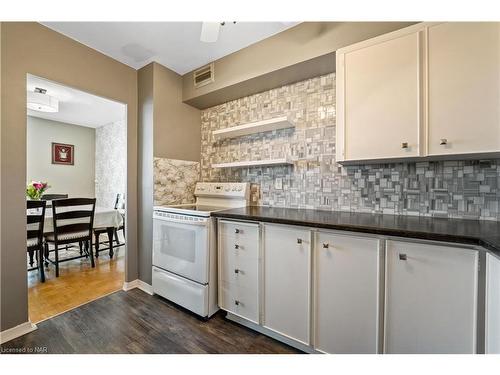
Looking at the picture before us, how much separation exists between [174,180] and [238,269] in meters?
1.29

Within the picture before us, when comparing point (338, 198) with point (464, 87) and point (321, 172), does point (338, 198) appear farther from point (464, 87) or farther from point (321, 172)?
point (464, 87)

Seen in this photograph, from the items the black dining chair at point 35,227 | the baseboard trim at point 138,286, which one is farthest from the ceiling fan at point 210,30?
the black dining chair at point 35,227

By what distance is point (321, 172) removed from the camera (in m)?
1.90

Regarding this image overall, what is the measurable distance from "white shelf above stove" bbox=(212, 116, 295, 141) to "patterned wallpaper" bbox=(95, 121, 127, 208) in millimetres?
3283

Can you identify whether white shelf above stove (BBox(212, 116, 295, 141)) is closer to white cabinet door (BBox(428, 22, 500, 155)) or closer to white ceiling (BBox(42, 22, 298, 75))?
white ceiling (BBox(42, 22, 298, 75))

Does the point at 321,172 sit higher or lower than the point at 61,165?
lower

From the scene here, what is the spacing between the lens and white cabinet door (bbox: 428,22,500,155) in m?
1.08

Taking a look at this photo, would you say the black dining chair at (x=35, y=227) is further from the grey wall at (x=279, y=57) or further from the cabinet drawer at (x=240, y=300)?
the cabinet drawer at (x=240, y=300)

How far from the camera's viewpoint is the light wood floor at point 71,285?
1928 millimetres

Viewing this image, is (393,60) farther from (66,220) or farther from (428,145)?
(66,220)

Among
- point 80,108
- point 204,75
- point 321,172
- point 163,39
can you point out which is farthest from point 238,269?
point 80,108

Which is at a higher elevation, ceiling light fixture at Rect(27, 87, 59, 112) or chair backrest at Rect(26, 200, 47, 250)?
ceiling light fixture at Rect(27, 87, 59, 112)

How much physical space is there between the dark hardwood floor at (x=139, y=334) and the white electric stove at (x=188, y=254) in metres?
0.14

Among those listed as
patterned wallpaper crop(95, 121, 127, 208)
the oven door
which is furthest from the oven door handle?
patterned wallpaper crop(95, 121, 127, 208)
